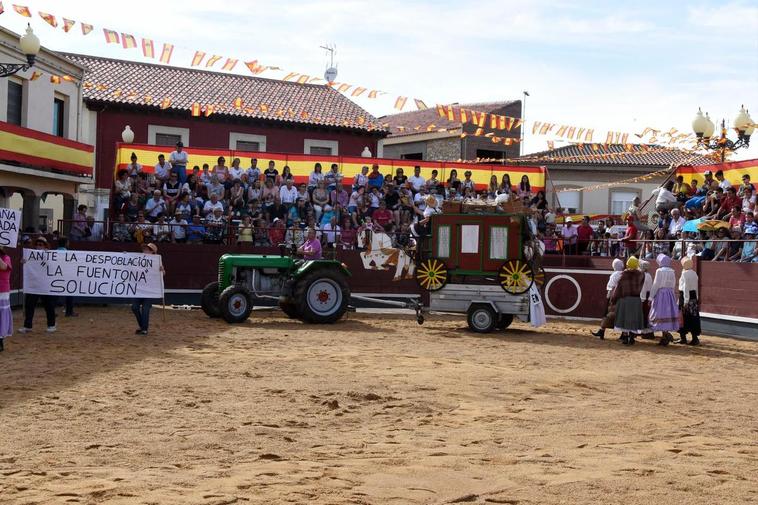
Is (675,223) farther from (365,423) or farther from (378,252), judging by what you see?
(365,423)

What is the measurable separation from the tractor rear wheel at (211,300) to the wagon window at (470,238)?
525cm

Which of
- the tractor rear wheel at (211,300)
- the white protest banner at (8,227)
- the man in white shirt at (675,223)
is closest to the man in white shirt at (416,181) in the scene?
the man in white shirt at (675,223)

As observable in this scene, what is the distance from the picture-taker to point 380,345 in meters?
15.9

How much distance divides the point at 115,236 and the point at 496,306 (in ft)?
31.7

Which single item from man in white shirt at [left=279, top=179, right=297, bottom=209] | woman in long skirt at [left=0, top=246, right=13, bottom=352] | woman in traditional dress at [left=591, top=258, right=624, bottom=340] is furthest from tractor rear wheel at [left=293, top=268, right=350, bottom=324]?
woman in long skirt at [left=0, top=246, right=13, bottom=352]

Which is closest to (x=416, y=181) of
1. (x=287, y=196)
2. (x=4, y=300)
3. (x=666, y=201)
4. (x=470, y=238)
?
(x=287, y=196)

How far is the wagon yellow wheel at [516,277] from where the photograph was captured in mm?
18578

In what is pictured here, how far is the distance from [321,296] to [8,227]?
615 cm

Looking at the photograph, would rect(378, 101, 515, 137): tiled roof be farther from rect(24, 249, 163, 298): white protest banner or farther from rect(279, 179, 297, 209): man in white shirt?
rect(24, 249, 163, 298): white protest banner

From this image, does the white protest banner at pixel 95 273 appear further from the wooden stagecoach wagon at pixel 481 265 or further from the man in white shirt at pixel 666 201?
the man in white shirt at pixel 666 201

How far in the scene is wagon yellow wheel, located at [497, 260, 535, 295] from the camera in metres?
18.6

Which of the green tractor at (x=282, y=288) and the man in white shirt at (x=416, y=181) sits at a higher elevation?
the man in white shirt at (x=416, y=181)

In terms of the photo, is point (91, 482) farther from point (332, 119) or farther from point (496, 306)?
point (332, 119)

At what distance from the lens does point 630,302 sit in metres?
17.6
